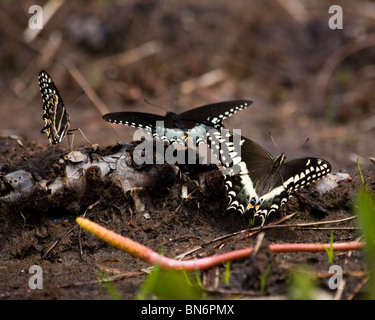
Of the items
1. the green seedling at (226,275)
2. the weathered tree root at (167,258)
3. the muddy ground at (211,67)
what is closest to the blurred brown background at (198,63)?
the muddy ground at (211,67)

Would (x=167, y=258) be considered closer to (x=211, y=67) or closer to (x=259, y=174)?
(x=259, y=174)

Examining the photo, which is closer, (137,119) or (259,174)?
(259,174)

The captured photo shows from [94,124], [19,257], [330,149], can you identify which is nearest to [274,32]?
[330,149]

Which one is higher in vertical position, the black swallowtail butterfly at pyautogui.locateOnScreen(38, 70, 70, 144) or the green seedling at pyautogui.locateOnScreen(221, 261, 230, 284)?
the black swallowtail butterfly at pyautogui.locateOnScreen(38, 70, 70, 144)

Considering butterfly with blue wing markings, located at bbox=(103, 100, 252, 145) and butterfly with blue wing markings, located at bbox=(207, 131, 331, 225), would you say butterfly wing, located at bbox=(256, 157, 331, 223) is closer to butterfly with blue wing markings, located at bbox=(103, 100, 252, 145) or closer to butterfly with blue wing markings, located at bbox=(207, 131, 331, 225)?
butterfly with blue wing markings, located at bbox=(207, 131, 331, 225)

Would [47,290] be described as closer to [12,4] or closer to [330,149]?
[330,149]

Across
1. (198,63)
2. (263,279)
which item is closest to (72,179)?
(263,279)

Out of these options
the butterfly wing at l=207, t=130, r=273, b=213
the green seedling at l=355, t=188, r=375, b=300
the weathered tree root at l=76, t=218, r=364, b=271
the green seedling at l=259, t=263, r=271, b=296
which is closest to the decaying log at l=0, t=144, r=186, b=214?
the butterfly wing at l=207, t=130, r=273, b=213
